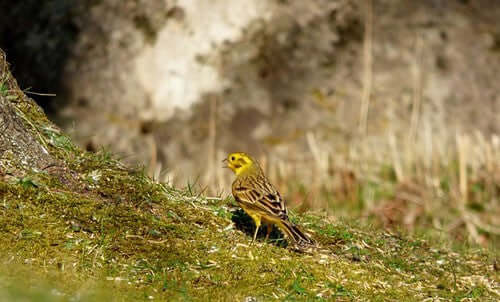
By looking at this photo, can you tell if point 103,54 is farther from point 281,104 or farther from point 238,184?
point 238,184

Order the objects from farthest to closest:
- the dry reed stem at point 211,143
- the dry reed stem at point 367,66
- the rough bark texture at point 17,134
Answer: the dry reed stem at point 367,66
the dry reed stem at point 211,143
the rough bark texture at point 17,134

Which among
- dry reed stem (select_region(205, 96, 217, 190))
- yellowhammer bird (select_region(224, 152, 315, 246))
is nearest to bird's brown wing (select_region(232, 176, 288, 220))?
yellowhammer bird (select_region(224, 152, 315, 246))

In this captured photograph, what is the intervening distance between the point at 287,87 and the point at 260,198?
298 inches

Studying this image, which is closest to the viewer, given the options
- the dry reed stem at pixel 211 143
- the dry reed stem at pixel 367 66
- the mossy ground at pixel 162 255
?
the mossy ground at pixel 162 255

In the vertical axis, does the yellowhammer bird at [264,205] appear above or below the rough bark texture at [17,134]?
below

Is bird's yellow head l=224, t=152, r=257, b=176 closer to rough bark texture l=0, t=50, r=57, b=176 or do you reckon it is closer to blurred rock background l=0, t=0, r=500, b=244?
rough bark texture l=0, t=50, r=57, b=176

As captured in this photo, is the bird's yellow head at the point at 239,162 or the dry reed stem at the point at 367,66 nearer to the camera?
the bird's yellow head at the point at 239,162

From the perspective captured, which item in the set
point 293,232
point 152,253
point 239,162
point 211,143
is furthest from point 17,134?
point 211,143

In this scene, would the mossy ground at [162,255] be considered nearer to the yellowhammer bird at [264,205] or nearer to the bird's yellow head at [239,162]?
the yellowhammer bird at [264,205]

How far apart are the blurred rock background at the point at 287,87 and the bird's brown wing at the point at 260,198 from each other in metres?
6.11

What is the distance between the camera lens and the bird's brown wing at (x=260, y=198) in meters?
5.88

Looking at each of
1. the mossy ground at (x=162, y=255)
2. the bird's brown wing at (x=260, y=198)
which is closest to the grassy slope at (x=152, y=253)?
the mossy ground at (x=162, y=255)

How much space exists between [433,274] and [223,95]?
7040 millimetres

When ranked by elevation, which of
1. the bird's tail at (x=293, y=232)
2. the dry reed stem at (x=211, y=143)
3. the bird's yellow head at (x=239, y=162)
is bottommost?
the dry reed stem at (x=211, y=143)
